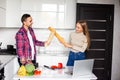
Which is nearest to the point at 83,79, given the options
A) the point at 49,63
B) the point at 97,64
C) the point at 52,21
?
the point at 49,63

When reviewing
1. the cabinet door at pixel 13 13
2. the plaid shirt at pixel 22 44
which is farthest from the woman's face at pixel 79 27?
the cabinet door at pixel 13 13

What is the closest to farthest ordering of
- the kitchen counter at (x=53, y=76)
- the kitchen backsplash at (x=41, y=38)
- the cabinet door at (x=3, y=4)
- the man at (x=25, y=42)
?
the kitchen counter at (x=53, y=76)
the man at (x=25, y=42)
the cabinet door at (x=3, y=4)
the kitchen backsplash at (x=41, y=38)

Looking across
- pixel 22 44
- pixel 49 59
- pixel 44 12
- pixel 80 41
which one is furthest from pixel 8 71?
pixel 44 12

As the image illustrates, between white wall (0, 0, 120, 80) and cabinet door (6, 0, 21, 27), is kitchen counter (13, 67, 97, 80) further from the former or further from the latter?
white wall (0, 0, 120, 80)

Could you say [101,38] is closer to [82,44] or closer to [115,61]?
[115,61]

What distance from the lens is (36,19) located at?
425 cm

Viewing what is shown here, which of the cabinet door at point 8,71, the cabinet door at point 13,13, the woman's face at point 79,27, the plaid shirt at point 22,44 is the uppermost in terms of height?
the cabinet door at point 13,13

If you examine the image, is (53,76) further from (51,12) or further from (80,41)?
(51,12)

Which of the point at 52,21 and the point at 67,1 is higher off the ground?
the point at 67,1

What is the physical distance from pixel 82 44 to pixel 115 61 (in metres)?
1.56

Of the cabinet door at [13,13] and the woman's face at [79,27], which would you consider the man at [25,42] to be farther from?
the cabinet door at [13,13]

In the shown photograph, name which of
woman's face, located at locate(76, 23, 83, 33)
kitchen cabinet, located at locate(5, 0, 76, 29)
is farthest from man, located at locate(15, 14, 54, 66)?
kitchen cabinet, located at locate(5, 0, 76, 29)

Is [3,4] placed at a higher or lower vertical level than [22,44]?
higher

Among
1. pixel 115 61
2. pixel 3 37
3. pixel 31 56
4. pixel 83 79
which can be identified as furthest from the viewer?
pixel 115 61
